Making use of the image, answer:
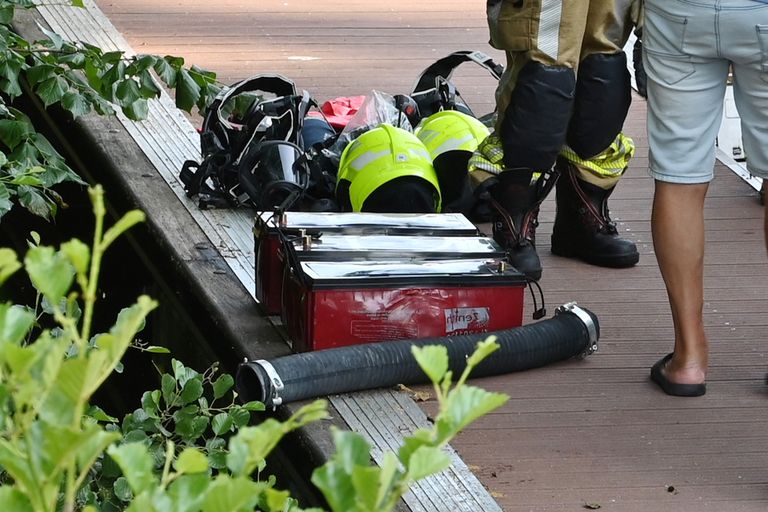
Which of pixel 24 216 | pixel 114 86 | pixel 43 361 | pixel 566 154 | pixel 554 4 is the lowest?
pixel 24 216

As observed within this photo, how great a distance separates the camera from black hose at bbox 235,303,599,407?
3.06m

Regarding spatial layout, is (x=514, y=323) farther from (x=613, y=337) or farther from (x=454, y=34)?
(x=454, y=34)

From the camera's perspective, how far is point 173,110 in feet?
17.1

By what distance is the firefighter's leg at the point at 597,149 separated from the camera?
154 inches

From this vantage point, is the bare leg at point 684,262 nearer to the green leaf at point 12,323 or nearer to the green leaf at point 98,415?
the green leaf at point 98,415

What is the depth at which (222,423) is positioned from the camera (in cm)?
230

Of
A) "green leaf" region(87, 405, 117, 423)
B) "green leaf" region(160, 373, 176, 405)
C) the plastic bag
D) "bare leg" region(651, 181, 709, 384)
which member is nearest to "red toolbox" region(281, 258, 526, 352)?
"bare leg" region(651, 181, 709, 384)

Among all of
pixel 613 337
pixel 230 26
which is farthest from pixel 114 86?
pixel 230 26

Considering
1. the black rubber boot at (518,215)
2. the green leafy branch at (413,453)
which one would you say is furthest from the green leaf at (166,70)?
the green leafy branch at (413,453)

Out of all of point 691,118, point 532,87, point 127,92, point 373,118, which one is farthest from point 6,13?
point 373,118

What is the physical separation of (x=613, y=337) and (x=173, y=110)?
2.29 meters

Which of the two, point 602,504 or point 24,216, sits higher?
point 602,504

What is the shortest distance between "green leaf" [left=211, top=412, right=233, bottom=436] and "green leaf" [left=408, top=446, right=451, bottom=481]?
1.38 metres

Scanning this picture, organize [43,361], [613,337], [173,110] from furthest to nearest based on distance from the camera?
[173,110]
[613,337]
[43,361]
